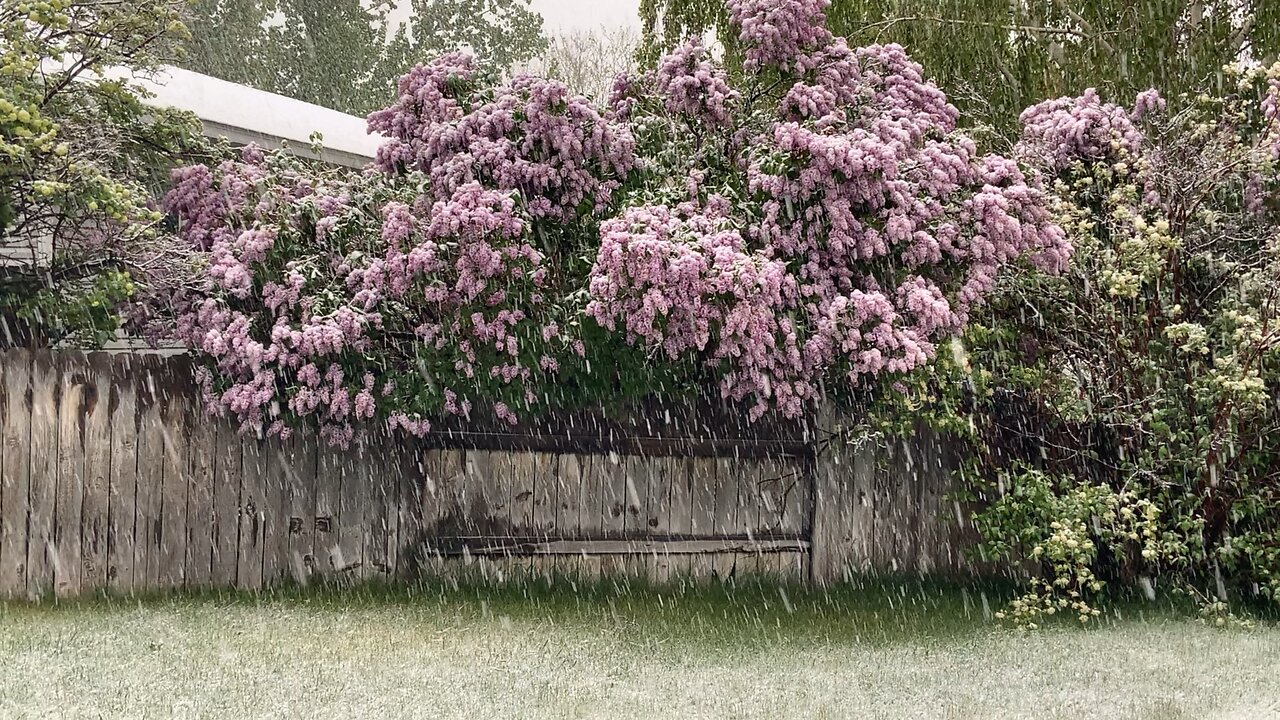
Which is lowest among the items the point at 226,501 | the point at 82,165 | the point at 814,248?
the point at 226,501

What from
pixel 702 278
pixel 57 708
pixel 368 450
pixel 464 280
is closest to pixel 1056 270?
pixel 702 278

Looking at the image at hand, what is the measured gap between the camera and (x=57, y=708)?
17.3 ft

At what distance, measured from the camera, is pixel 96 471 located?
7.93m

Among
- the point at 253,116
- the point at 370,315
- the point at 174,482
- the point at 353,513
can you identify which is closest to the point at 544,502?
the point at 353,513

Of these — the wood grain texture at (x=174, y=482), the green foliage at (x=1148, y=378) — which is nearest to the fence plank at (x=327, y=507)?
the wood grain texture at (x=174, y=482)

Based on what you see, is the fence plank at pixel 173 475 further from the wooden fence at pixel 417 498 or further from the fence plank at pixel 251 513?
the fence plank at pixel 251 513

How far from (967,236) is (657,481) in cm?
278

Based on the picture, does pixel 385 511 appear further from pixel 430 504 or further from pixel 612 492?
pixel 612 492

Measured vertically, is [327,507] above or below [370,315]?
below

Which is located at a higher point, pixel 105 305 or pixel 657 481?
pixel 105 305

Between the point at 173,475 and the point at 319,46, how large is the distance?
954 inches

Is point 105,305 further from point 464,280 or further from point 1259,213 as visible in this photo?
point 1259,213

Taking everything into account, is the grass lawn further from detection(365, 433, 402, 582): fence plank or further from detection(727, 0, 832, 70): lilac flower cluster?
detection(727, 0, 832, 70): lilac flower cluster

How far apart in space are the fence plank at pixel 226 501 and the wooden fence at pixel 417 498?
0.04ft
